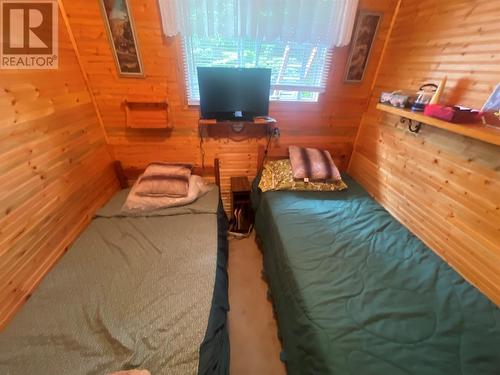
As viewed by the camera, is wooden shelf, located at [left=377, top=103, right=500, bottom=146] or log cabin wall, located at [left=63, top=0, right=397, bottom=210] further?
log cabin wall, located at [left=63, top=0, right=397, bottom=210]

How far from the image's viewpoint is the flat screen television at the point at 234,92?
5.83 feet

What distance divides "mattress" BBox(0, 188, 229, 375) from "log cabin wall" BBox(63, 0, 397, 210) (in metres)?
0.83

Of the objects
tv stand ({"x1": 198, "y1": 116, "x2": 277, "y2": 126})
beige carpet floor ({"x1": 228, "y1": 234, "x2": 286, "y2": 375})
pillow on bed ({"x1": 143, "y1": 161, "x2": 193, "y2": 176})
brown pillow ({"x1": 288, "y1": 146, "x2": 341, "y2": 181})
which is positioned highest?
tv stand ({"x1": 198, "y1": 116, "x2": 277, "y2": 126})

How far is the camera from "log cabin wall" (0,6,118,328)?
1.15 m

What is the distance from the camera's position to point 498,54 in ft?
3.74

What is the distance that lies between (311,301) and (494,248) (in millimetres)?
1016

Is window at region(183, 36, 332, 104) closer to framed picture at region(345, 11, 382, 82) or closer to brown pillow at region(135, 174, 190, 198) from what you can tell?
framed picture at region(345, 11, 382, 82)

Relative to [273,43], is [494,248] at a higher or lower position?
lower

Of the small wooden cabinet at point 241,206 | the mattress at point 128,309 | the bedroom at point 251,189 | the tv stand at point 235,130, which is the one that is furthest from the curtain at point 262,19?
the mattress at point 128,309

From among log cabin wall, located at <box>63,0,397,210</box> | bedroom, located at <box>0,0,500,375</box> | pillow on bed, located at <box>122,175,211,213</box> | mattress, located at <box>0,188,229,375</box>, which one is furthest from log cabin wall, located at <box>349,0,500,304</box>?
pillow on bed, located at <box>122,175,211,213</box>

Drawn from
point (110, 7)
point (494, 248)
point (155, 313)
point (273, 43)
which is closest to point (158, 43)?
point (110, 7)

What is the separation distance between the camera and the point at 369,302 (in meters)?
1.12

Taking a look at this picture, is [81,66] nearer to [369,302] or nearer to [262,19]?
[262,19]

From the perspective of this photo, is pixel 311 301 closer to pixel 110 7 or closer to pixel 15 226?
pixel 15 226
